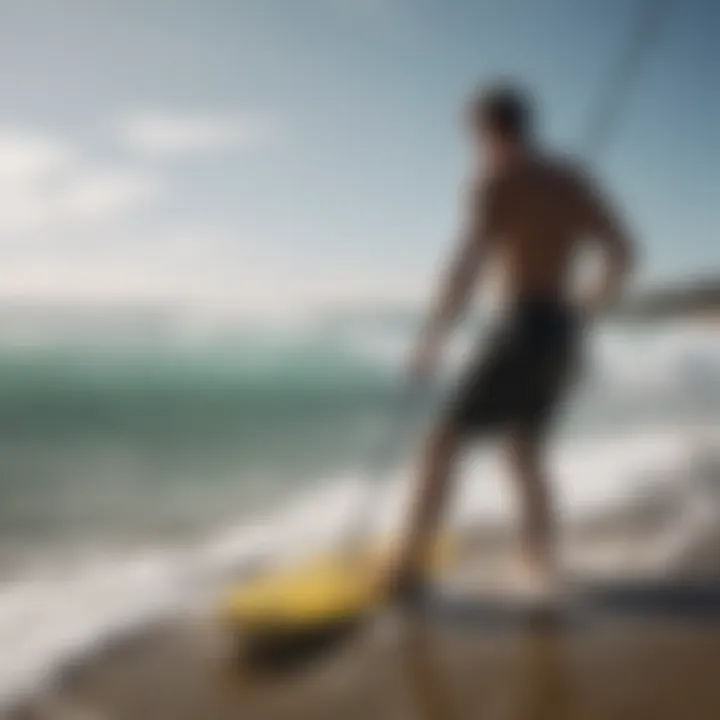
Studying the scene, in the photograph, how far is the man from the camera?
1739 millimetres

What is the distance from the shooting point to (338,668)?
1604 mm

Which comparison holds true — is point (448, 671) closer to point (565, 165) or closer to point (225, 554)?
point (225, 554)

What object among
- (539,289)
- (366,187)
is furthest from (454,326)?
(366,187)

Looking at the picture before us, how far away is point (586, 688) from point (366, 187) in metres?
1.06

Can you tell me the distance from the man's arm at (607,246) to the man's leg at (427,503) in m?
0.35

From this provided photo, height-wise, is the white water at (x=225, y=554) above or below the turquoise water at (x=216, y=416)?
below

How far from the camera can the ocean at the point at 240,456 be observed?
191 centimetres

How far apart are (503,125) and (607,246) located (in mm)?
281

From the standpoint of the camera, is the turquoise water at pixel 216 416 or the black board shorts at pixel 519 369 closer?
the black board shorts at pixel 519 369

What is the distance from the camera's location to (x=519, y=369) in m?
1.74

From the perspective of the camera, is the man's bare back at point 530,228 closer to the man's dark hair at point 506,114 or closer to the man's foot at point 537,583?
A: the man's dark hair at point 506,114

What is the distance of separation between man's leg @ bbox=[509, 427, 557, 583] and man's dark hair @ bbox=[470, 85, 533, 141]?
54 centimetres

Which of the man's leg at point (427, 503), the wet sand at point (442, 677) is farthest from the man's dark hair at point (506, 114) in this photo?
the wet sand at point (442, 677)

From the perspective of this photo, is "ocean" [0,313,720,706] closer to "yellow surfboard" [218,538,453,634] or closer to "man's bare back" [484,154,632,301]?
"yellow surfboard" [218,538,453,634]
